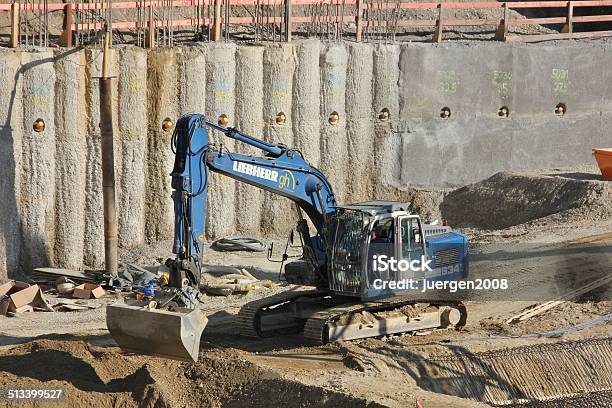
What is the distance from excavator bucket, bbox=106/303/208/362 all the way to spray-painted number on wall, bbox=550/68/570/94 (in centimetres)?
1872

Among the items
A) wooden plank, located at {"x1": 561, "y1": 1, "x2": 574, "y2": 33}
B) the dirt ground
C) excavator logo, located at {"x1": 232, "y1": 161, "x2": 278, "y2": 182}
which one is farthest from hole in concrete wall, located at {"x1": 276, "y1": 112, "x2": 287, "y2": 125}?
wooden plank, located at {"x1": 561, "y1": 1, "x2": 574, "y2": 33}

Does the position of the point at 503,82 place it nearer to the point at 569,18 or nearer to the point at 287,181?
the point at 569,18

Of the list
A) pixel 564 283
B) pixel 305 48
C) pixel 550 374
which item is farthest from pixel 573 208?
pixel 550 374

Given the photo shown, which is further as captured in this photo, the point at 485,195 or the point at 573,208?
the point at 485,195

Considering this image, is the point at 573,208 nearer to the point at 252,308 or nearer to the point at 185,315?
the point at 252,308

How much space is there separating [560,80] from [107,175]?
14.6m

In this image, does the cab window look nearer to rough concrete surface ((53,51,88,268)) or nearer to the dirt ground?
the dirt ground

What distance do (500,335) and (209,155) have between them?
6.38 m

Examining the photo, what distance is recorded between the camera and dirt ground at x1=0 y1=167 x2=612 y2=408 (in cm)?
1677

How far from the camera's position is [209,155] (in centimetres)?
1783

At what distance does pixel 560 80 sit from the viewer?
3300 centimetres

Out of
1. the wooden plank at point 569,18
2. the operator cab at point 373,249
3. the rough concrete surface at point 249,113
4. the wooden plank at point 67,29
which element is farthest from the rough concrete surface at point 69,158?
the wooden plank at point 569,18

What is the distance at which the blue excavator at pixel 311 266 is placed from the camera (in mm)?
17000
